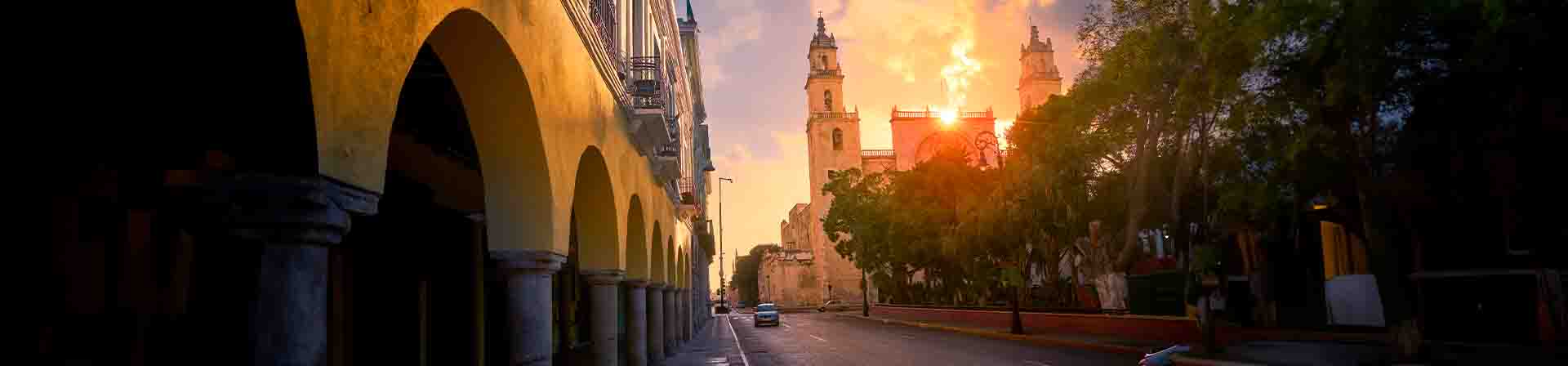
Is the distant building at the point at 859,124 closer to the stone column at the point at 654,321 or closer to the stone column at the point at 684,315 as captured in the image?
the stone column at the point at 684,315

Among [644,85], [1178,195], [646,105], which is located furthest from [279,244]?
[1178,195]

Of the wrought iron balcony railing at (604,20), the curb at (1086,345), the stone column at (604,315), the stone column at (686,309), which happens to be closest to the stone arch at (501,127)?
the wrought iron balcony railing at (604,20)

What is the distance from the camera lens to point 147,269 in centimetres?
675

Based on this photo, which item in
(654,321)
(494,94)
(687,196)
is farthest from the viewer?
(687,196)

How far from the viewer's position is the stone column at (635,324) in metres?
17.4

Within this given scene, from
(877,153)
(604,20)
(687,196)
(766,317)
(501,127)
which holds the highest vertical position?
(877,153)

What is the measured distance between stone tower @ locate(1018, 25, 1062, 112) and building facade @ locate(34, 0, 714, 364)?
7200cm

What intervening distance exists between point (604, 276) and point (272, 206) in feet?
30.8

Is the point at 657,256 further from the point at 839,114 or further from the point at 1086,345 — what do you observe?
the point at 839,114

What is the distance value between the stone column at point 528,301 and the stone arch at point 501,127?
12 cm

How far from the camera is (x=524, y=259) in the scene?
29.7ft

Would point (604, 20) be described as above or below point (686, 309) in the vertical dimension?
above

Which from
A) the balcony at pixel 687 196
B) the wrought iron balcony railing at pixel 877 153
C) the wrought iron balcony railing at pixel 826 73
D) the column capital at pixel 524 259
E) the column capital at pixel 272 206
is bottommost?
the column capital at pixel 524 259

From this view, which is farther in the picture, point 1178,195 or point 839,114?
point 839,114
